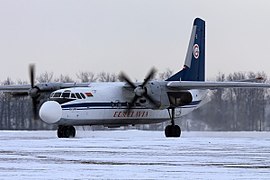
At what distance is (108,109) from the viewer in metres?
36.5

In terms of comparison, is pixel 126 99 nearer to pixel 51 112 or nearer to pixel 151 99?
pixel 151 99

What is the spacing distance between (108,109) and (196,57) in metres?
6.65

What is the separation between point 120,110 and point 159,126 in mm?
40063

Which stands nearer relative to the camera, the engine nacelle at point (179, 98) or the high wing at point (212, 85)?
the high wing at point (212, 85)

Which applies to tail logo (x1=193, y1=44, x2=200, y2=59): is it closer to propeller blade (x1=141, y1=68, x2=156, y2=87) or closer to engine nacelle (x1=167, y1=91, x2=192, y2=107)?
engine nacelle (x1=167, y1=91, x2=192, y2=107)

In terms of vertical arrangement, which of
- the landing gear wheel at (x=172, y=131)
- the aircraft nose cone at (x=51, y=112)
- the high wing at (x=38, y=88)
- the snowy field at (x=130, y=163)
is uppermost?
the high wing at (x=38, y=88)

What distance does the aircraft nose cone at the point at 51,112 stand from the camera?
109ft

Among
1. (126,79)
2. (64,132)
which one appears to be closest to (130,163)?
(64,132)

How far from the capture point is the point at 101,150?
2308 cm

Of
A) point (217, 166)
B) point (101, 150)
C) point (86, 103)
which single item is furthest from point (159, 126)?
point (217, 166)

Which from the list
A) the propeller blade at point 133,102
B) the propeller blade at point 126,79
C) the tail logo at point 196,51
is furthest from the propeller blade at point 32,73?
the tail logo at point 196,51

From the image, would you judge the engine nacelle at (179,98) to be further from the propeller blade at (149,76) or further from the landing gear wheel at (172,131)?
the landing gear wheel at (172,131)

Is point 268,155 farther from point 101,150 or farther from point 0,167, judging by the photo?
Result: point 0,167

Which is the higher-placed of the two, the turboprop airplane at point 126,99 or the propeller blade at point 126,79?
the propeller blade at point 126,79
